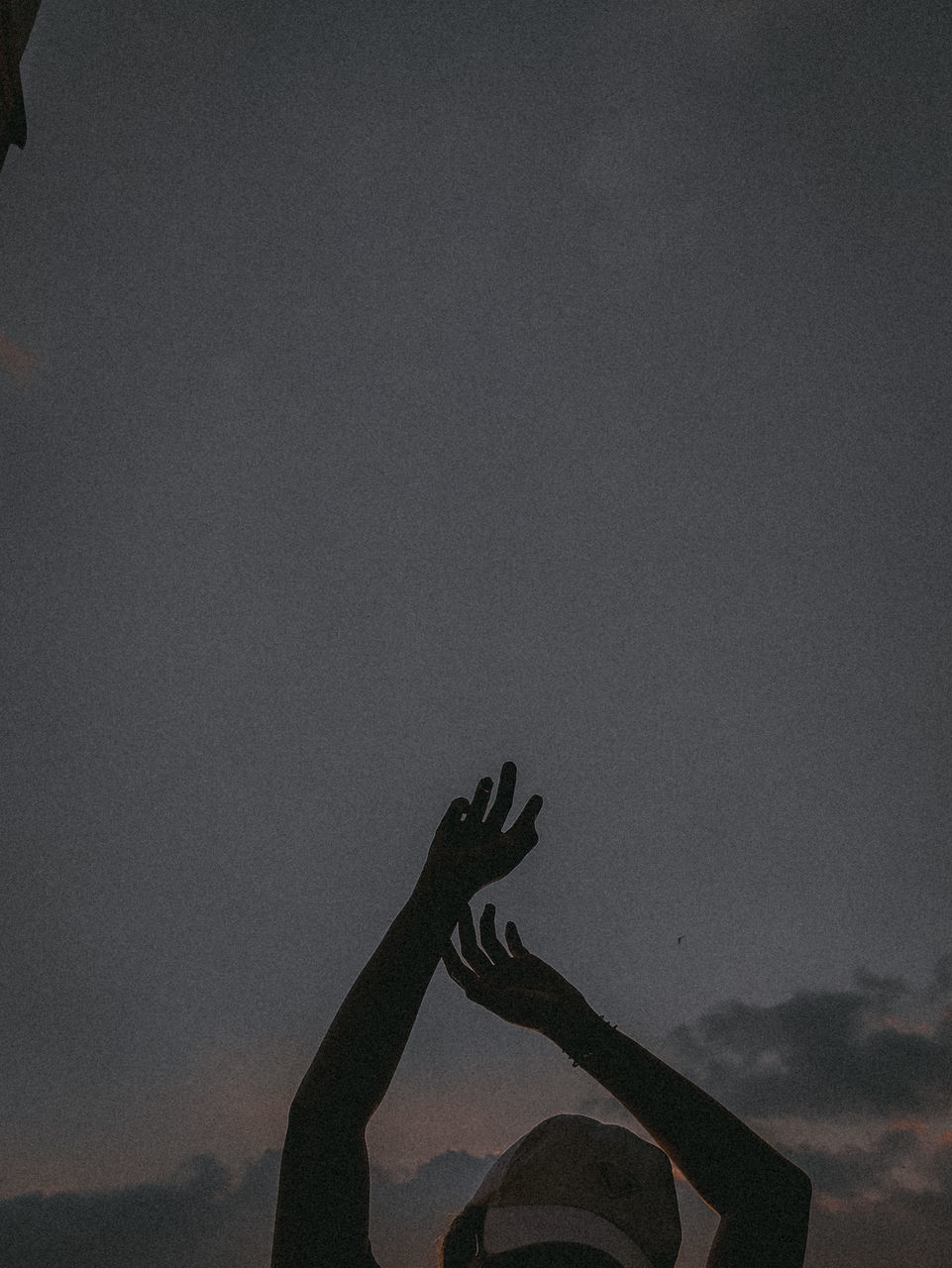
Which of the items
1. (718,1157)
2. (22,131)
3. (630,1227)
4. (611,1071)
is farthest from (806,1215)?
(22,131)

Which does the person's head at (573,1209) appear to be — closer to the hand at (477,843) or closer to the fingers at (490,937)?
the fingers at (490,937)

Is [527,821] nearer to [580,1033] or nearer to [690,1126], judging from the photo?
[580,1033]

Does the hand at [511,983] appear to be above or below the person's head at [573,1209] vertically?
above

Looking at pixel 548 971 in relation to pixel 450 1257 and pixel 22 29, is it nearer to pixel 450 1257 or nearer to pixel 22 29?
pixel 450 1257

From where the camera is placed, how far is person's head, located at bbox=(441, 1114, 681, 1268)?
1773 mm

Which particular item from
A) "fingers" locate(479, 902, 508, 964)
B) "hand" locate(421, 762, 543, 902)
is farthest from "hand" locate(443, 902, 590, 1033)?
"hand" locate(421, 762, 543, 902)

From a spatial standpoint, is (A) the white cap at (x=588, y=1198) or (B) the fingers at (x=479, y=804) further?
(B) the fingers at (x=479, y=804)

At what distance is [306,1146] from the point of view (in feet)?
5.52

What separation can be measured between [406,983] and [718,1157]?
3.44 ft

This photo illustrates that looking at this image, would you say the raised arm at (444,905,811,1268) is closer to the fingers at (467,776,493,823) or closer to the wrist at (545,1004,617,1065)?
the wrist at (545,1004,617,1065)

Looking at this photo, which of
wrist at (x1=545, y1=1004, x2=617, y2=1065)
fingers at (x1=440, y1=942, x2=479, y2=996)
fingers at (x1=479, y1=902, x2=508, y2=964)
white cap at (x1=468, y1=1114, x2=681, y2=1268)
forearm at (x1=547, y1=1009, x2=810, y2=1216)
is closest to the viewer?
white cap at (x1=468, y1=1114, x2=681, y2=1268)

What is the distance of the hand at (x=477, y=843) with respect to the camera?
1948 millimetres

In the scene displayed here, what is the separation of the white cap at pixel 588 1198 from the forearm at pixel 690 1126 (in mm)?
107

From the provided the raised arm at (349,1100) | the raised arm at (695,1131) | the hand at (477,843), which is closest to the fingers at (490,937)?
the raised arm at (695,1131)
